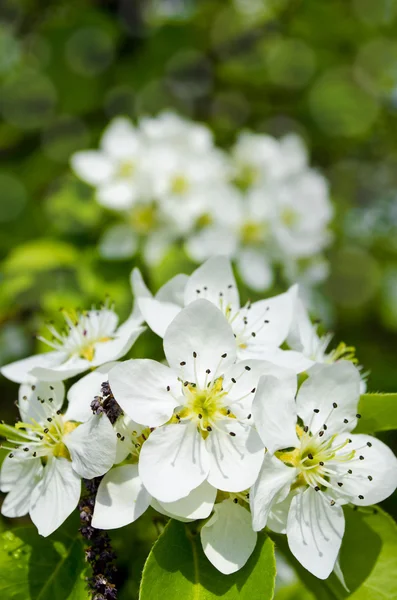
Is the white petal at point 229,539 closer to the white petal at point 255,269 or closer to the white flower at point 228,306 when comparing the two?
the white flower at point 228,306

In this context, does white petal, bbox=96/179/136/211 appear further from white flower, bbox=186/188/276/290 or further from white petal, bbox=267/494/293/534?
white petal, bbox=267/494/293/534

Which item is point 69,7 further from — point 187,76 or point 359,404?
point 359,404

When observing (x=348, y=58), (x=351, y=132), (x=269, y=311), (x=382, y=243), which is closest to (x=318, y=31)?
(x=348, y=58)

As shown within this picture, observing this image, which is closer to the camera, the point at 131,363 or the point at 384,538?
the point at 131,363

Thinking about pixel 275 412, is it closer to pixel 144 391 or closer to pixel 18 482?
pixel 144 391

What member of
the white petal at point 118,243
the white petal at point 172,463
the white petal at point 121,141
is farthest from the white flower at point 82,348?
the white petal at point 121,141

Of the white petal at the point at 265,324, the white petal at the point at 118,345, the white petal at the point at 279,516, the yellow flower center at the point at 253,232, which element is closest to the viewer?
the white petal at the point at 279,516

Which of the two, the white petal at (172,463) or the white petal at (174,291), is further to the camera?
the white petal at (174,291)
